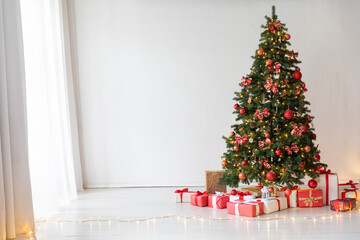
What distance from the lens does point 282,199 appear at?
4320 millimetres

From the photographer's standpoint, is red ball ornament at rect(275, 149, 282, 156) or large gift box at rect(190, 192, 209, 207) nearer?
red ball ornament at rect(275, 149, 282, 156)

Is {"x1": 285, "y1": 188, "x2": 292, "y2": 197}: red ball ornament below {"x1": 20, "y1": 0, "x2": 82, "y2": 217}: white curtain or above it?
below

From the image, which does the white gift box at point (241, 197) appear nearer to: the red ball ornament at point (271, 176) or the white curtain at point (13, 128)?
the red ball ornament at point (271, 176)

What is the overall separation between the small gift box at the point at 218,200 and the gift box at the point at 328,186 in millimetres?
953

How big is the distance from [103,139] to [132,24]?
1640 millimetres

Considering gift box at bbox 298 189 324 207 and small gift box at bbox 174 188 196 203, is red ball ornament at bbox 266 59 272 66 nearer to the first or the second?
gift box at bbox 298 189 324 207

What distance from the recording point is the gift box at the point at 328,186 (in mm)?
4410

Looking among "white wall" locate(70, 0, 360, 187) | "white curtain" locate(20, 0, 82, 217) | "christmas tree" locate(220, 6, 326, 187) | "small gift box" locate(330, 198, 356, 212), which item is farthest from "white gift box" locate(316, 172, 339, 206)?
"white curtain" locate(20, 0, 82, 217)

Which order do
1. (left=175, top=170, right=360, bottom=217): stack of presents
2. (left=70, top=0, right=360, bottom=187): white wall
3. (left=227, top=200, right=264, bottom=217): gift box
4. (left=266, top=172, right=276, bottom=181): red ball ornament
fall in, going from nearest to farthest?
(left=227, top=200, right=264, bottom=217): gift box, (left=175, top=170, right=360, bottom=217): stack of presents, (left=266, top=172, right=276, bottom=181): red ball ornament, (left=70, top=0, right=360, bottom=187): white wall

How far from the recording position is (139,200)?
5.07 meters

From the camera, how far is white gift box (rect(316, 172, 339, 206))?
14.5 feet

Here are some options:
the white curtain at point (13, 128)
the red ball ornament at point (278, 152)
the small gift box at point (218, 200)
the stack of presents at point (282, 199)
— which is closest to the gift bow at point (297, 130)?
the red ball ornament at point (278, 152)

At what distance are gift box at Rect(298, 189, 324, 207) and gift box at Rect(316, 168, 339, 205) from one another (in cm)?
9

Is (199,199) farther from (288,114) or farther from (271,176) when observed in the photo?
(288,114)
